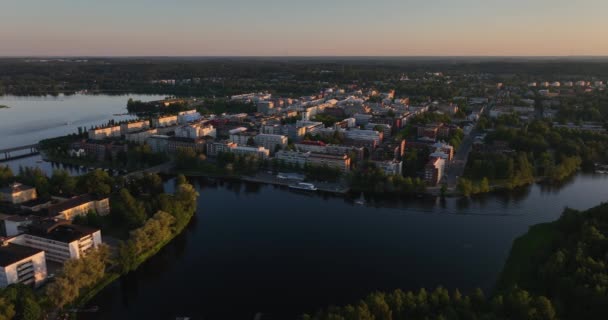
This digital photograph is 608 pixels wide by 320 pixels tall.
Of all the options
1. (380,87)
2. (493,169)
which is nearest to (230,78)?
(380,87)

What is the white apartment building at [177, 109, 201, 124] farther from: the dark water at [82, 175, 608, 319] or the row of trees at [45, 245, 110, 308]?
the row of trees at [45, 245, 110, 308]

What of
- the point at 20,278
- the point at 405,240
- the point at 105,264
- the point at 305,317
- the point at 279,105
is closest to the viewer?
the point at 305,317

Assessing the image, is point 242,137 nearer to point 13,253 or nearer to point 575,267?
point 13,253

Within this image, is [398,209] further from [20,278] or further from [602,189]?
[20,278]

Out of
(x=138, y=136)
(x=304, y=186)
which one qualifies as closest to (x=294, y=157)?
(x=304, y=186)

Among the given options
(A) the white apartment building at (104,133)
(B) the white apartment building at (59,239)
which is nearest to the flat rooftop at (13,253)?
(B) the white apartment building at (59,239)

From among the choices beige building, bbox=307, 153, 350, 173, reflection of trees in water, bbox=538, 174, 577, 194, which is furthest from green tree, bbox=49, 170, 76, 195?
reflection of trees in water, bbox=538, 174, 577, 194
